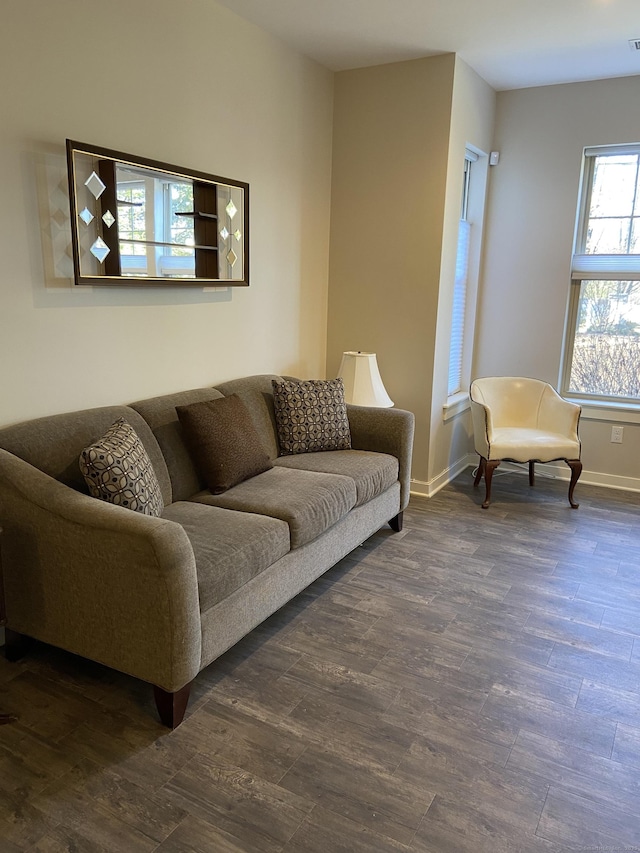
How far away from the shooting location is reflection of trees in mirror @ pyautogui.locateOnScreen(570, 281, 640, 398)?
4488 millimetres

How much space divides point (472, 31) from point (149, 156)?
1906mm

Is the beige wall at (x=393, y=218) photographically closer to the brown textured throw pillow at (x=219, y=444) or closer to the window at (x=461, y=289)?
the window at (x=461, y=289)

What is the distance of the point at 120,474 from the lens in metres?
2.21

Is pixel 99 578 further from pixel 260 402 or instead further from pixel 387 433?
pixel 387 433

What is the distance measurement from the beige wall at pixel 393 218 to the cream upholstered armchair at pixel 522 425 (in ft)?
1.32

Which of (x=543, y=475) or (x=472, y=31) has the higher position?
(x=472, y=31)

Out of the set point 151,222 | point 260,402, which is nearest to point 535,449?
point 260,402

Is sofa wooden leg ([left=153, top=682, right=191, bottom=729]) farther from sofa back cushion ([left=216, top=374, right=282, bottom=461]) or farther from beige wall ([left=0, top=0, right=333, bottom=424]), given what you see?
sofa back cushion ([left=216, top=374, right=282, bottom=461])

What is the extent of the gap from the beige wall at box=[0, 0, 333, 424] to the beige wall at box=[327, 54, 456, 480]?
18 centimetres

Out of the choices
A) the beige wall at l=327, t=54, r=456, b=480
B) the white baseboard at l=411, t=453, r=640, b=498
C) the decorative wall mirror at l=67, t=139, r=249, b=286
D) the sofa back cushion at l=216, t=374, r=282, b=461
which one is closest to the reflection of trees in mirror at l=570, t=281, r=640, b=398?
the white baseboard at l=411, t=453, r=640, b=498

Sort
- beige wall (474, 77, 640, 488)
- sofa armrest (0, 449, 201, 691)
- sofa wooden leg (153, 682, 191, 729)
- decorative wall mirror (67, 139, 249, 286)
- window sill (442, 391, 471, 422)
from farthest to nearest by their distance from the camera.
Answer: window sill (442, 391, 471, 422)
beige wall (474, 77, 640, 488)
decorative wall mirror (67, 139, 249, 286)
sofa wooden leg (153, 682, 191, 729)
sofa armrest (0, 449, 201, 691)

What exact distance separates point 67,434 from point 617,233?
3883mm

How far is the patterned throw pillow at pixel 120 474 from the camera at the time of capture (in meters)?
2.18

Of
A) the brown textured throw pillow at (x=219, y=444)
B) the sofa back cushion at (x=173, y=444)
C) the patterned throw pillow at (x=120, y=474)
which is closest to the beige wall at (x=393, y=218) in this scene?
the brown textured throw pillow at (x=219, y=444)
